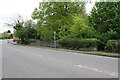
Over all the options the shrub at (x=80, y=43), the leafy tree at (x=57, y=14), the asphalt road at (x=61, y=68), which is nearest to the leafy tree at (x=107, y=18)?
the shrub at (x=80, y=43)

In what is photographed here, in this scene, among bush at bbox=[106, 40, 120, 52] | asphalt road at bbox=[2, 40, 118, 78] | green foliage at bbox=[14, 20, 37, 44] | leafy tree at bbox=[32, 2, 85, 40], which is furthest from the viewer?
green foliage at bbox=[14, 20, 37, 44]

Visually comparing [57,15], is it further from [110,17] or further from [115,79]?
[115,79]

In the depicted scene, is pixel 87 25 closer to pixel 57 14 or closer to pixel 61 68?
pixel 57 14

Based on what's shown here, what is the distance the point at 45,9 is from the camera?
29.7 meters

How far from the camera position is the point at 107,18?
759 inches

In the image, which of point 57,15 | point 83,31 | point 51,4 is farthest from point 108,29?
point 51,4

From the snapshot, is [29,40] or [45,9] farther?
[29,40]

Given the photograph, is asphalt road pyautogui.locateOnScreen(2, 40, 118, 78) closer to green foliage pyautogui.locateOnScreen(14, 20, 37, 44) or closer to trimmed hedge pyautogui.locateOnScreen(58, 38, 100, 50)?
trimmed hedge pyautogui.locateOnScreen(58, 38, 100, 50)

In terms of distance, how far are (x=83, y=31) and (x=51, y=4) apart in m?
11.8

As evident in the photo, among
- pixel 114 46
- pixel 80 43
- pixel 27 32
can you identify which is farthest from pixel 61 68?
pixel 27 32

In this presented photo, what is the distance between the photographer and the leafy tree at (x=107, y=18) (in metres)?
18.1

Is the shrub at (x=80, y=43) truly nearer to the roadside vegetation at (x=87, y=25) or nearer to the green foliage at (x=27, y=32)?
the roadside vegetation at (x=87, y=25)

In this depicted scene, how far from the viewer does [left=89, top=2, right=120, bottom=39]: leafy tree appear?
18094 mm

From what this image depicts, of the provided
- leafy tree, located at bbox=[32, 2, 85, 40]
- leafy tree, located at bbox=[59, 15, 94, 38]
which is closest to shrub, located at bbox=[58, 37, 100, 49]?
leafy tree, located at bbox=[59, 15, 94, 38]
